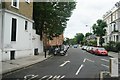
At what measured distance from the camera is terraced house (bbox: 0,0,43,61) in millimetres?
24406

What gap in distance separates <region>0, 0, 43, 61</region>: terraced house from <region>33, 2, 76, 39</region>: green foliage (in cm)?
826

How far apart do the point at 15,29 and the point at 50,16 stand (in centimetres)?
1647

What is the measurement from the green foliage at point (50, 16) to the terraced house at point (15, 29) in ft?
27.1

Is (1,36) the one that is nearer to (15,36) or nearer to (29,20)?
(15,36)

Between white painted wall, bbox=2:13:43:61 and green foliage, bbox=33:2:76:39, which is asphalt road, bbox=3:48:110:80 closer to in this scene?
white painted wall, bbox=2:13:43:61

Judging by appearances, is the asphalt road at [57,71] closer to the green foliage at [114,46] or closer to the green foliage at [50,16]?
the green foliage at [50,16]

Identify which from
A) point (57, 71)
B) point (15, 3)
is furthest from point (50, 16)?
point (57, 71)

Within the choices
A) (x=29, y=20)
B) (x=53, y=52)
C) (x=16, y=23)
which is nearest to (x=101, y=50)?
(x=53, y=52)

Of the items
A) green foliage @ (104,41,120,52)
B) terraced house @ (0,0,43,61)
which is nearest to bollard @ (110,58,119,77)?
terraced house @ (0,0,43,61)

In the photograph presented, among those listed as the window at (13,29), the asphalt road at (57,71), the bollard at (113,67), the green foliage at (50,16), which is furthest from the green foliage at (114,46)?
the bollard at (113,67)

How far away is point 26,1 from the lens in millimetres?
32000

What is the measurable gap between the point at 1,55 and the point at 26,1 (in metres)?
10.4

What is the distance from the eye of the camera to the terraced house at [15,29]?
2441cm

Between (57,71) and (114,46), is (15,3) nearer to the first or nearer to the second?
(57,71)
